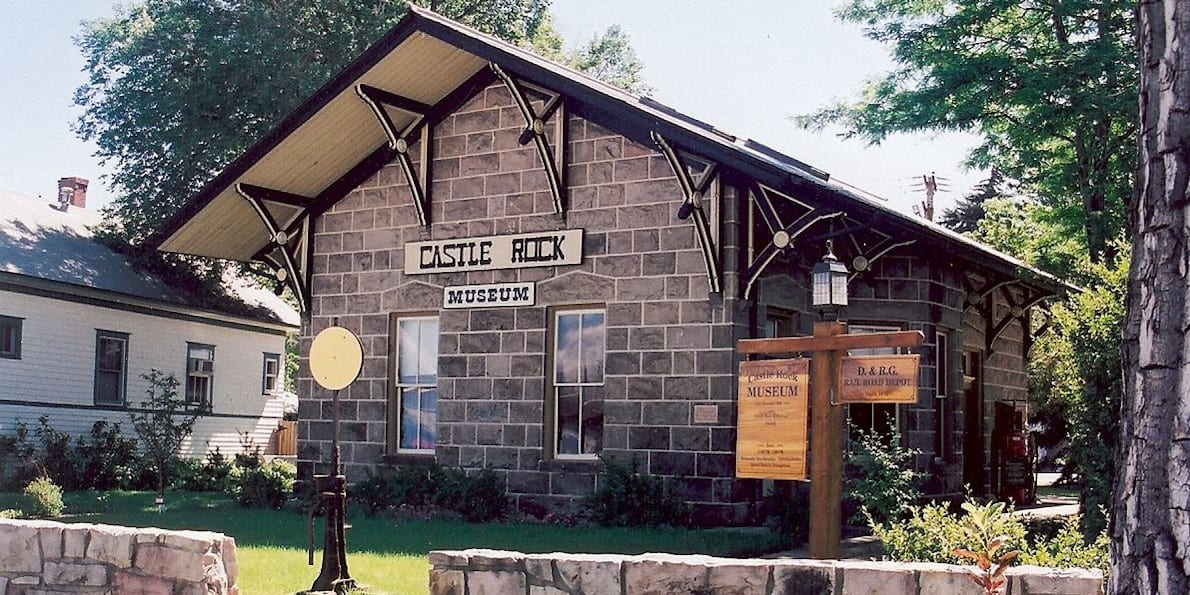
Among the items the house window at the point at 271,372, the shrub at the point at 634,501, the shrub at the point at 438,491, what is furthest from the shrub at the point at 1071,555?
the house window at the point at 271,372

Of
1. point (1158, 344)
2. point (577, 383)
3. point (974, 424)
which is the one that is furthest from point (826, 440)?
point (974, 424)

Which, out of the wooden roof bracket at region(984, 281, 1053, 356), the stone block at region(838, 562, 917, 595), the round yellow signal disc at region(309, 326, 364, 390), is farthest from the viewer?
the wooden roof bracket at region(984, 281, 1053, 356)

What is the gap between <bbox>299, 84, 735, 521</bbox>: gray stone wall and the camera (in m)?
14.3

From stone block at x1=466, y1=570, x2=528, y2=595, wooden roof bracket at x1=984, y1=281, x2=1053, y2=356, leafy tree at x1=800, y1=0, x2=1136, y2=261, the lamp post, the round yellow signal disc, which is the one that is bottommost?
stone block at x1=466, y1=570, x2=528, y2=595

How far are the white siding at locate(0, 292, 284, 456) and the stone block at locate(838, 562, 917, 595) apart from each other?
2053cm

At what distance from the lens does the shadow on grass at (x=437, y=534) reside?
38.7 ft

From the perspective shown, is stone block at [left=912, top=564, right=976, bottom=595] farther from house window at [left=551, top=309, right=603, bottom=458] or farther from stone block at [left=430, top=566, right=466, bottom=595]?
house window at [left=551, top=309, right=603, bottom=458]

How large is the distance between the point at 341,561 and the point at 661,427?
6002 millimetres

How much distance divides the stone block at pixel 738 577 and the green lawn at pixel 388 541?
3301mm

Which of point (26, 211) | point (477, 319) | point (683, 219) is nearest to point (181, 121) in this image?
point (26, 211)

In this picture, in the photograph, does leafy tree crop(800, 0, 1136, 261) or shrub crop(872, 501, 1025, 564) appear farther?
leafy tree crop(800, 0, 1136, 261)

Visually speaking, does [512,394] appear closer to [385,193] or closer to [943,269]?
[385,193]

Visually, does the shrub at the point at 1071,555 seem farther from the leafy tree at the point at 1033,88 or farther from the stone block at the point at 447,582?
the leafy tree at the point at 1033,88

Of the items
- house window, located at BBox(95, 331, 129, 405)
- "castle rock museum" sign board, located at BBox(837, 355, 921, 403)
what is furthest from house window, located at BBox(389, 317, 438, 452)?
house window, located at BBox(95, 331, 129, 405)
